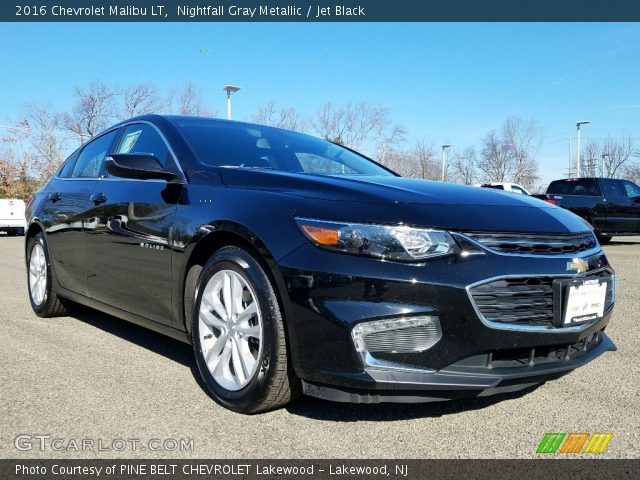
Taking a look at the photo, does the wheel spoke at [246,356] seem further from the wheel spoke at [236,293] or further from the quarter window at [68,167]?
the quarter window at [68,167]

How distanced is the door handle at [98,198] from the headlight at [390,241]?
2.11 meters

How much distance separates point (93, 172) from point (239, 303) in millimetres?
2235

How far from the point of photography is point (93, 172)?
4.36 metres

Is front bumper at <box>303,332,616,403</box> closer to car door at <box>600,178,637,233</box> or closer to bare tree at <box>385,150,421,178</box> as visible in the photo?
car door at <box>600,178,637,233</box>

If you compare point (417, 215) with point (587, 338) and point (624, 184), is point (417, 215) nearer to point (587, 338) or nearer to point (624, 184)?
point (587, 338)

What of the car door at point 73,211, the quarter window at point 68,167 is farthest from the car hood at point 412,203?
the quarter window at point 68,167

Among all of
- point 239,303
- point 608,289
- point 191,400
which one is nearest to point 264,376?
point 239,303

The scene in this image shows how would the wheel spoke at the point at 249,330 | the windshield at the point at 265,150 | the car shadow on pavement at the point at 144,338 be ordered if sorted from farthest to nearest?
1. the car shadow on pavement at the point at 144,338
2. the windshield at the point at 265,150
3. the wheel spoke at the point at 249,330

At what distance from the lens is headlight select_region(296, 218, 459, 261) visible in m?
2.34

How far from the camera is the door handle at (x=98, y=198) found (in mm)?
3910

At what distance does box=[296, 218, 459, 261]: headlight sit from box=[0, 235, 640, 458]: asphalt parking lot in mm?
780

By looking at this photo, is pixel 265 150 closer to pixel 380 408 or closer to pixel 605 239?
pixel 380 408

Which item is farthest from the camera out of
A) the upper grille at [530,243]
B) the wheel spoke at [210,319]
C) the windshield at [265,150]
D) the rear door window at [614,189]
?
the rear door window at [614,189]

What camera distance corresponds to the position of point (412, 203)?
2.51 m
